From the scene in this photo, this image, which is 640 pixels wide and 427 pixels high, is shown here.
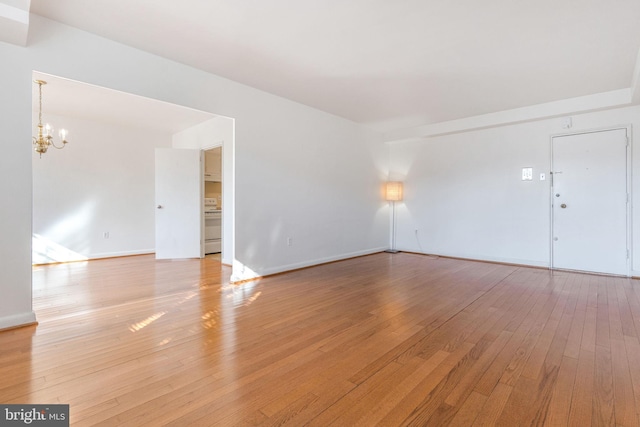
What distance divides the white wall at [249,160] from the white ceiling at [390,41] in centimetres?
21

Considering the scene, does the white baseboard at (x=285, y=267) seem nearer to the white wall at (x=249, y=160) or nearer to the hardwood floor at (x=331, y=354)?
the white wall at (x=249, y=160)

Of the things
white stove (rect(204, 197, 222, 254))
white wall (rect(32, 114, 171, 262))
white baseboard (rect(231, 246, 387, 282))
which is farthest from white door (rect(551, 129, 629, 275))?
white wall (rect(32, 114, 171, 262))

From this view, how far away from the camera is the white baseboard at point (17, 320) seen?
2.39 metres

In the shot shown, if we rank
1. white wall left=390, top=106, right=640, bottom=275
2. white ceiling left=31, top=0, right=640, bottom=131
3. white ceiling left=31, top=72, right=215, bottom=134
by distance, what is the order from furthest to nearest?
1. white wall left=390, top=106, right=640, bottom=275
2. white ceiling left=31, top=72, right=215, bottom=134
3. white ceiling left=31, top=0, right=640, bottom=131

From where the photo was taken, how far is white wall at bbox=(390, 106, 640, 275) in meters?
4.77

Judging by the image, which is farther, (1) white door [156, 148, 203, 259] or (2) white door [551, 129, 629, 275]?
(1) white door [156, 148, 203, 259]

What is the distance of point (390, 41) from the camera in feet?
9.29

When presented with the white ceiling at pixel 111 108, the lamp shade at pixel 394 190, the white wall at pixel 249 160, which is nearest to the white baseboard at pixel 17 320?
the white wall at pixel 249 160

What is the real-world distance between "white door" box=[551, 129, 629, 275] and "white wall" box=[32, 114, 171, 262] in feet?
24.0

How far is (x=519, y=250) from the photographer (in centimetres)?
503

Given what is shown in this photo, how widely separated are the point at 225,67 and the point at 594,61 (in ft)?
13.1

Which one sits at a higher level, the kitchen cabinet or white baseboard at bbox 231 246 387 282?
the kitchen cabinet

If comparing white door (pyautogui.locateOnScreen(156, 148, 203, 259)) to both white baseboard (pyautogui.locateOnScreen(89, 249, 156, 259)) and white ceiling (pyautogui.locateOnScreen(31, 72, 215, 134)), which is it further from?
white baseboard (pyautogui.locateOnScreen(89, 249, 156, 259))

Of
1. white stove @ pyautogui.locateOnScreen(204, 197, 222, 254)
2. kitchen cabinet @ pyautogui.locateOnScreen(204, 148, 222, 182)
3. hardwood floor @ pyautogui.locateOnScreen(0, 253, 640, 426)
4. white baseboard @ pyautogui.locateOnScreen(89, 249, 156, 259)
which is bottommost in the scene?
hardwood floor @ pyautogui.locateOnScreen(0, 253, 640, 426)
